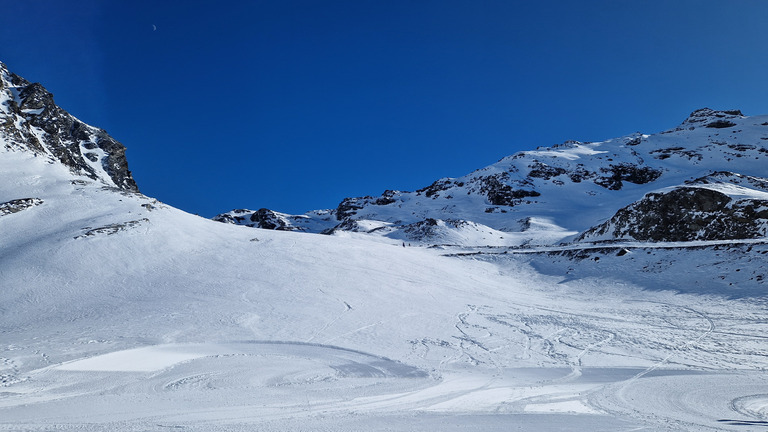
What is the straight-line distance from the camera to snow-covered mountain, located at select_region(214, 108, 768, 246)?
50.2m

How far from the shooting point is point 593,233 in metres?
49.5

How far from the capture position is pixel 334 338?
592 inches

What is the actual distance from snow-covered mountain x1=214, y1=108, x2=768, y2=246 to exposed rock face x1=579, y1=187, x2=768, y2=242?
0.15 meters

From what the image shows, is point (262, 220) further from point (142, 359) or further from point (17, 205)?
point (142, 359)

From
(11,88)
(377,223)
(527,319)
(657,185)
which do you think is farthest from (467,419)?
(657,185)

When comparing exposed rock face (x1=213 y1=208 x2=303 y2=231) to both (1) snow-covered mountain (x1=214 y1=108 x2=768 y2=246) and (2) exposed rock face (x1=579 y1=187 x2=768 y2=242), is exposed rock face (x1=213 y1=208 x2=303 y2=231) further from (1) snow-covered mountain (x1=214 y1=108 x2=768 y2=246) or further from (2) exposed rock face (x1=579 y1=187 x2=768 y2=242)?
(2) exposed rock face (x1=579 y1=187 x2=768 y2=242)

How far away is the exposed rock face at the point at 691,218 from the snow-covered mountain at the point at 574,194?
15cm

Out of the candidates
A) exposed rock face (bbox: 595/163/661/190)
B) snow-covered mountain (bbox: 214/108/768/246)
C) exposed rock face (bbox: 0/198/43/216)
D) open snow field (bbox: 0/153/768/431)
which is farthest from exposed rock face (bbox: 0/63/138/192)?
exposed rock face (bbox: 595/163/661/190)

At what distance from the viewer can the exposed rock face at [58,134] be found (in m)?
54.8

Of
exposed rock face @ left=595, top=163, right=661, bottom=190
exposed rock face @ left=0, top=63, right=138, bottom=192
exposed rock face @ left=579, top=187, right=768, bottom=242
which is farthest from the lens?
exposed rock face @ left=595, top=163, right=661, bottom=190

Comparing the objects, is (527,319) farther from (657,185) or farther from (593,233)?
(657,185)

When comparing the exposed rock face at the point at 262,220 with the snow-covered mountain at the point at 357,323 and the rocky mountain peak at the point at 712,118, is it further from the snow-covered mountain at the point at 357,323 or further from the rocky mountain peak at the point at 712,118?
the rocky mountain peak at the point at 712,118

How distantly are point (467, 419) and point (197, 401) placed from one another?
5.83 m

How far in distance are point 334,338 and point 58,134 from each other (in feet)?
250
